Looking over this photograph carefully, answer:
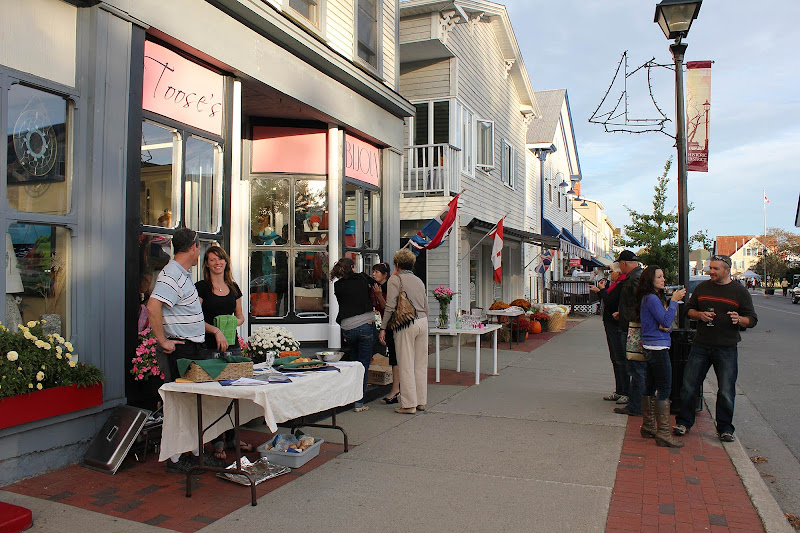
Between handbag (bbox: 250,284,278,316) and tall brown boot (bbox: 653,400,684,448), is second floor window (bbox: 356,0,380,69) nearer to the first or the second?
handbag (bbox: 250,284,278,316)

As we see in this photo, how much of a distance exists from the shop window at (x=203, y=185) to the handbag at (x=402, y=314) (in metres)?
2.14

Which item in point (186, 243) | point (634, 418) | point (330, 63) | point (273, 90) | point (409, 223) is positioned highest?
point (330, 63)

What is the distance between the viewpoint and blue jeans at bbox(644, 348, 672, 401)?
6.25m

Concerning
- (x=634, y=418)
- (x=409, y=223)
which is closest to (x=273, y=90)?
(x=634, y=418)

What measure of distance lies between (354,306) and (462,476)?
262 centimetres

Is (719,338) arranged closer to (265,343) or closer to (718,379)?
(718,379)

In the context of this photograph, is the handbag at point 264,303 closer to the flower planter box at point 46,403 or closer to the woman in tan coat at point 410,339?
the woman in tan coat at point 410,339

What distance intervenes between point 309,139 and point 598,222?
180 feet

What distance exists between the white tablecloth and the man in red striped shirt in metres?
3.47

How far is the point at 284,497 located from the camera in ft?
15.2

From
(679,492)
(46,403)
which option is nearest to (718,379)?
(679,492)

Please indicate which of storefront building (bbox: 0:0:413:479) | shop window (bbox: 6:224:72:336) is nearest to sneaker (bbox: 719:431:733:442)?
storefront building (bbox: 0:0:413:479)

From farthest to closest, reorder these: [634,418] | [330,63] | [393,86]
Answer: [393,86]
[330,63]
[634,418]

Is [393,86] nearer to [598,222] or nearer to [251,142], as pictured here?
[251,142]
